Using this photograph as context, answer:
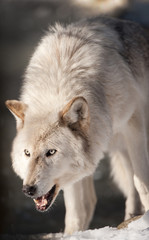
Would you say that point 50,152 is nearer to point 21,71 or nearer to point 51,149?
point 51,149

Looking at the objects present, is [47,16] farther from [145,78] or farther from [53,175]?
[53,175]

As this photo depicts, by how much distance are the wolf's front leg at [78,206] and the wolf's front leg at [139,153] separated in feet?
2.05

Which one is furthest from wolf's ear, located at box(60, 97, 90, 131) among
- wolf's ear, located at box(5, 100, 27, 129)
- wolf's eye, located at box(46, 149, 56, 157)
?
wolf's ear, located at box(5, 100, 27, 129)

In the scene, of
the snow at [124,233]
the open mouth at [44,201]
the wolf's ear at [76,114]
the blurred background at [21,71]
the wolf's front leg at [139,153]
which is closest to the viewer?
the snow at [124,233]

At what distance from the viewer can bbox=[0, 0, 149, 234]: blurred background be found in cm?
705

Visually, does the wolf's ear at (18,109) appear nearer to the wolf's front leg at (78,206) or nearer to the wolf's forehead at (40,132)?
the wolf's forehead at (40,132)

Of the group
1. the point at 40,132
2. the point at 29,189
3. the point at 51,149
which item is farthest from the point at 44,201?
the point at 40,132

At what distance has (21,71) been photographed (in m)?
7.92

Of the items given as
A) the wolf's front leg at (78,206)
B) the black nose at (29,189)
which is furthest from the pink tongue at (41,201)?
the wolf's front leg at (78,206)

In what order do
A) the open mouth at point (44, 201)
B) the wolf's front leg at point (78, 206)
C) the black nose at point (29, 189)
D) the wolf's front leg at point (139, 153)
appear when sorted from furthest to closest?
1. the wolf's front leg at point (78, 206)
2. the wolf's front leg at point (139, 153)
3. the open mouth at point (44, 201)
4. the black nose at point (29, 189)

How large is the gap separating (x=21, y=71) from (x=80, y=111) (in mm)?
4770

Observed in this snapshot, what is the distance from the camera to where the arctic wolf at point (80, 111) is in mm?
3291

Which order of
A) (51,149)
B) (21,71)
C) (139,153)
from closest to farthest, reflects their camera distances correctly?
(51,149) → (139,153) → (21,71)

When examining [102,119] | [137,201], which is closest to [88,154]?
[102,119]
